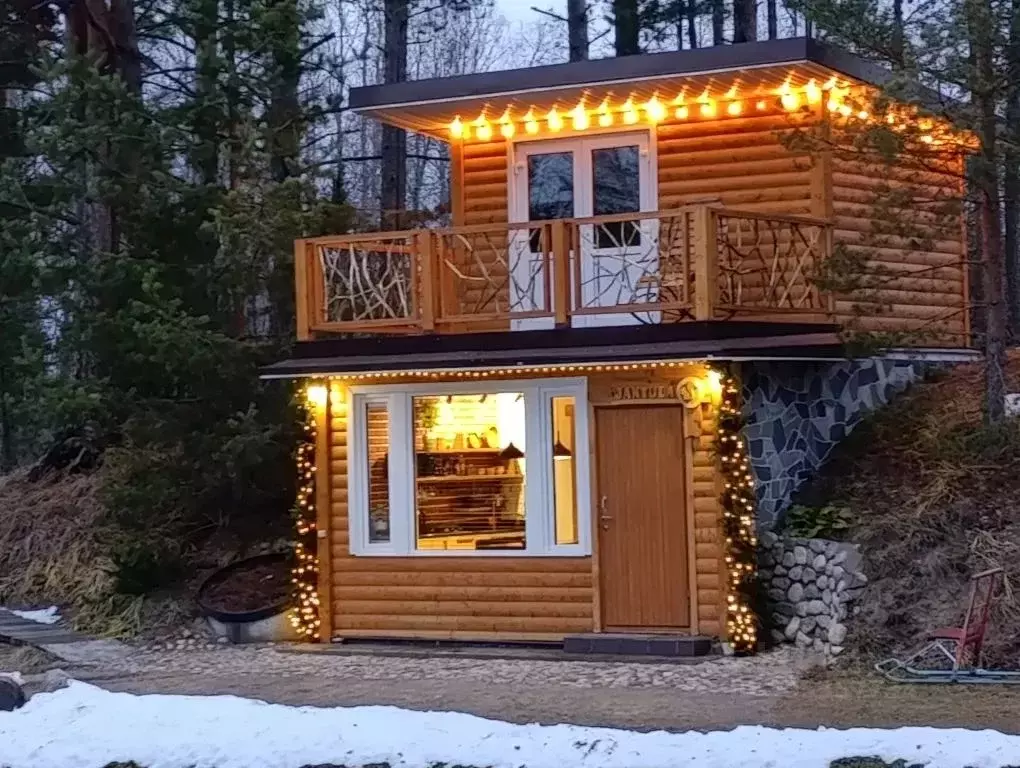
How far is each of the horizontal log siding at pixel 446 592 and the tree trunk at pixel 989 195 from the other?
154 inches

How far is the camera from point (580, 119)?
1545cm

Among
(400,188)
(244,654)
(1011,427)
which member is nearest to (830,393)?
(1011,427)

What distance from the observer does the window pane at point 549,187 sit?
15641mm

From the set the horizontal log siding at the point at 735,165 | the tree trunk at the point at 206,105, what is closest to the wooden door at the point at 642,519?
the horizontal log siding at the point at 735,165

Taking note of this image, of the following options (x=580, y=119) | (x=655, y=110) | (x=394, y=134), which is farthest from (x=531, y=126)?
(x=394, y=134)

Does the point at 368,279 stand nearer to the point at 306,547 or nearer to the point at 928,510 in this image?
the point at 306,547

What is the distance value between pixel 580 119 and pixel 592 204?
0.85 metres

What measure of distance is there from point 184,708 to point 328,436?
452 cm

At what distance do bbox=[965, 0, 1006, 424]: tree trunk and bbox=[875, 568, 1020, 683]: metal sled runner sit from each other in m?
2.37

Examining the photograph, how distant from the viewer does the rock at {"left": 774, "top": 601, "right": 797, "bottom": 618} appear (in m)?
13.1

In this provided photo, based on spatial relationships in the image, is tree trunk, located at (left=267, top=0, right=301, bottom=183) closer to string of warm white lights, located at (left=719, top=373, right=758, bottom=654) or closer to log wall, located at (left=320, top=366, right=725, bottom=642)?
log wall, located at (left=320, top=366, right=725, bottom=642)

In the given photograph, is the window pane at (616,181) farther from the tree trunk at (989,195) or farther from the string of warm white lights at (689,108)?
the tree trunk at (989,195)

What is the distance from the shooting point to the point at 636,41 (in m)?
25.9

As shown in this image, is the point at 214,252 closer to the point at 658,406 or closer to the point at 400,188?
the point at 658,406
